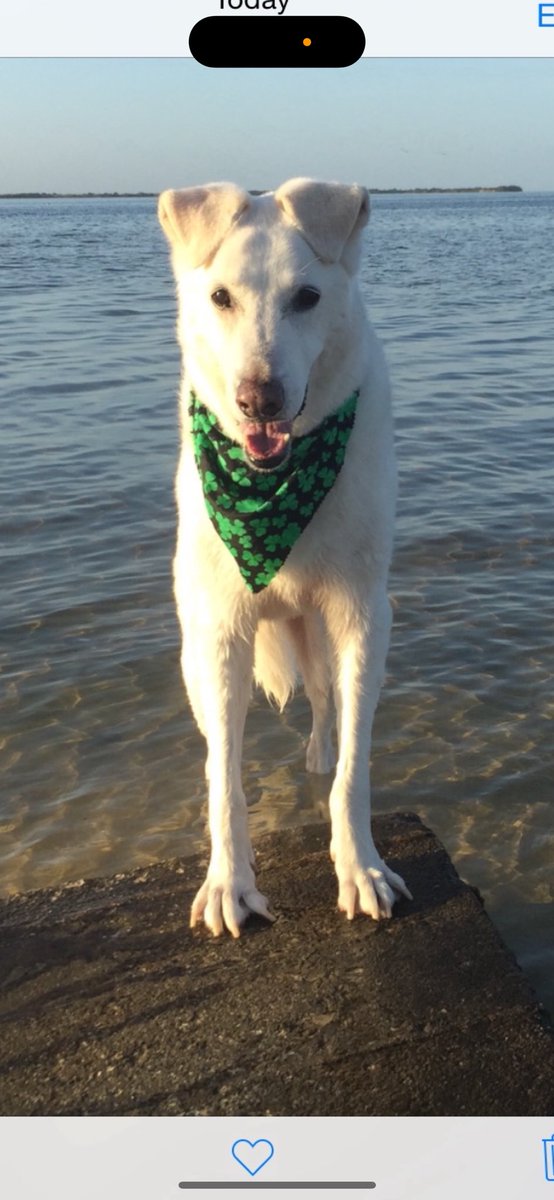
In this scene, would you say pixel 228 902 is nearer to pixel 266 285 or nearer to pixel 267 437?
pixel 267 437

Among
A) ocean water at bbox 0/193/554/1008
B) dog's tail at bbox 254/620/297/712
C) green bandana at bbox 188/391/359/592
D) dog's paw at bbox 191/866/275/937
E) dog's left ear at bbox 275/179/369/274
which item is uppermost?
dog's left ear at bbox 275/179/369/274

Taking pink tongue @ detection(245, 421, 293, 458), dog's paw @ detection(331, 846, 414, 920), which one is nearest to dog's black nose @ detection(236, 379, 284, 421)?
pink tongue @ detection(245, 421, 293, 458)

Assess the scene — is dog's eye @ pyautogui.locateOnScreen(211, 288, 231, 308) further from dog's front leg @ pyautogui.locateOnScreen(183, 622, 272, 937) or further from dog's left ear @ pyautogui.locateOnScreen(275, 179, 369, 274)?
dog's front leg @ pyautogui.locateOnScreen(183, 622, 272, 937)

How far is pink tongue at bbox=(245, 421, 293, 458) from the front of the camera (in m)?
3.96

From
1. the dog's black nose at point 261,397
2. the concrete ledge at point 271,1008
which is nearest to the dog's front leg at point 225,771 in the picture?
the concrete ledge at point 271,1008

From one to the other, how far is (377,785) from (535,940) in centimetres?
147

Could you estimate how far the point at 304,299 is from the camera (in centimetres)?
386

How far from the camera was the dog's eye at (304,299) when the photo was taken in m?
3.84

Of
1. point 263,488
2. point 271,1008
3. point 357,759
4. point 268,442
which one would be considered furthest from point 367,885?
point 268,442

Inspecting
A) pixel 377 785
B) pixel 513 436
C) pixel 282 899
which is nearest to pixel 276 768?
pixel 377 785
